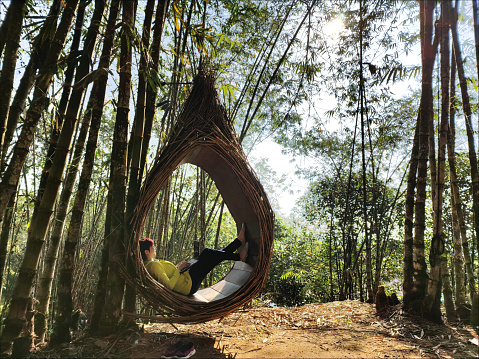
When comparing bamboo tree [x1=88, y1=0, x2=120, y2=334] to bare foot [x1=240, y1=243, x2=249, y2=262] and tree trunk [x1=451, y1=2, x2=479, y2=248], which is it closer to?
bare foot [x1=240, y1=243, x2=249, y2=262]

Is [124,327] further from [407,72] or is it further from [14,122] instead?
[407,72]

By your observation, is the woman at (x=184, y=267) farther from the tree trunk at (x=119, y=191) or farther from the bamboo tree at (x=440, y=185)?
the bamboo tree at (x=440, y=185)

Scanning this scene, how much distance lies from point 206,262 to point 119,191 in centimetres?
97

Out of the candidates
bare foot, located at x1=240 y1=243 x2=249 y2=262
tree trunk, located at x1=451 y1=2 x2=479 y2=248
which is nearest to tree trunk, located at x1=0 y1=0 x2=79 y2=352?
bare foot, located at x1=240 y1=243 x2=249 y2=262

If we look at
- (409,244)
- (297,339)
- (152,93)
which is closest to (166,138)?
(152,93)

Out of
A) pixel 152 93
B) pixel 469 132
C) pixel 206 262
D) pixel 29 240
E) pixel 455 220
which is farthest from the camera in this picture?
pixel 455 220

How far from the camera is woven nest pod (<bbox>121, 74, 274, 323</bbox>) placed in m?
2.01

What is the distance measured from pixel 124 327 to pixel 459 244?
315 centimetres

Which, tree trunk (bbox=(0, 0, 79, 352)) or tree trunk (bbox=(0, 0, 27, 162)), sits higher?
tree trunk (bbox=(0, 0, 27, 162))

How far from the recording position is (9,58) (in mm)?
1494

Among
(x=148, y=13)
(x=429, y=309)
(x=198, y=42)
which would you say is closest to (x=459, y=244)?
(x=429, y=309)

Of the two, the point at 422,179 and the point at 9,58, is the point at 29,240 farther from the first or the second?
the point at 422,179

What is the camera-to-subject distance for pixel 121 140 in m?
2.01

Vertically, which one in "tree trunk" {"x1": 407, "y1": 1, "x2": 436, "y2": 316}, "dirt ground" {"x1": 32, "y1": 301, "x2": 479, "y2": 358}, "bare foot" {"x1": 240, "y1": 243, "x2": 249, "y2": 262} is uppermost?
"tree trunk" {"x1": 407, "y1": 1, "x2": 436, "y2": 316}
